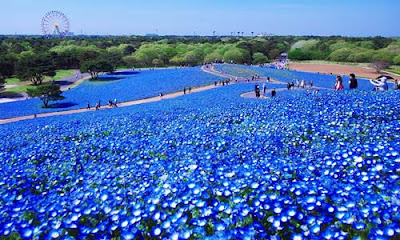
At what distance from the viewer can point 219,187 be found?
17.6 ft

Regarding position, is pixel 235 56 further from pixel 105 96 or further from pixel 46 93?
pixel 46 93

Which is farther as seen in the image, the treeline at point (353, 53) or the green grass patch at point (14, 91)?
the treeline at point (353, 53)

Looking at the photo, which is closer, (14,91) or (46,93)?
(46,93)

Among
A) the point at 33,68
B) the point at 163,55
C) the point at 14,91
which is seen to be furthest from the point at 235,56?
the point at 14,91

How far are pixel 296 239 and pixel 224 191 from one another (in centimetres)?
152

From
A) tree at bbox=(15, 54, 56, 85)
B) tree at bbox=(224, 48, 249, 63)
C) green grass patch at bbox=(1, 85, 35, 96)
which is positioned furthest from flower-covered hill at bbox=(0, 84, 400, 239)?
tree at bbox=(224, 48, 249, 63)

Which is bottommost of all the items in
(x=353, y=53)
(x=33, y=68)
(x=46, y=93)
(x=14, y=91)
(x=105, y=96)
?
(x=14, y=91)

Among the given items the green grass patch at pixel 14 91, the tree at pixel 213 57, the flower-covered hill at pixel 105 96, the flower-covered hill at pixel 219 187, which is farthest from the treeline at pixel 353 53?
the flower-covered hill at pixel 219 187

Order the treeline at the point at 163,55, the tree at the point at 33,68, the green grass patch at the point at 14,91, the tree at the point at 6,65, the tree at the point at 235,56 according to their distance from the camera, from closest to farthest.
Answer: the green grass patch at the point at 14,91
the tree at the point at 33,68
the tree at the point at 6,65
the treeline at the point at 163,55
the tree at the point at 235,56

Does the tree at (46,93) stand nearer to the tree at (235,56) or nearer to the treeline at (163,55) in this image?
the treeline at (163,55)

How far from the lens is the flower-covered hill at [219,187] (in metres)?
4.23

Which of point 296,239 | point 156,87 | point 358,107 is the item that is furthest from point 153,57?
point 296,239

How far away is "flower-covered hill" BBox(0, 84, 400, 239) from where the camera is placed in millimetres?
4230

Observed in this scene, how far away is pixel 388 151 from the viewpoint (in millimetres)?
6430
